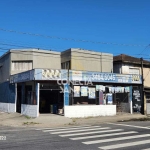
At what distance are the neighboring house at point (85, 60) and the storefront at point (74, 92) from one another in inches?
184

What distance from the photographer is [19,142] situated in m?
9.88

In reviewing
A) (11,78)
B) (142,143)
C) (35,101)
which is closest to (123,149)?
(142,143)

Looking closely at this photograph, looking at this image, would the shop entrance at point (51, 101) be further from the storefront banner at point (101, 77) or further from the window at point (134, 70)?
the window at point (134, 70)

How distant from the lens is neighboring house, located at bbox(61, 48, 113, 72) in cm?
2920

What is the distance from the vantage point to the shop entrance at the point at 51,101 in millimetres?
24594

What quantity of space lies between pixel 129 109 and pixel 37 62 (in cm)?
1197

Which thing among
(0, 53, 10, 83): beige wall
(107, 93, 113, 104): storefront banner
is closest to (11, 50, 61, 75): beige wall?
(0, 53, 10, 83): beige wall

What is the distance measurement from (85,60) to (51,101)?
6969 mm

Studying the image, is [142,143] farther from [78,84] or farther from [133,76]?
[133,76]

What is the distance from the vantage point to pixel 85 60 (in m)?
30.0

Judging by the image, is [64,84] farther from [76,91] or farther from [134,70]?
[134,70]

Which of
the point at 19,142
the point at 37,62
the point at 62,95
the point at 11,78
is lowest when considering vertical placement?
the point at 19,142

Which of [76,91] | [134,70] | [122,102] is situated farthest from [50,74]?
[134,70]

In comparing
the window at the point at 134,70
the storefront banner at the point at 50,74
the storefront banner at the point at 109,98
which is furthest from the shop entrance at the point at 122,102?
the storefront banner at the point at 50,74
